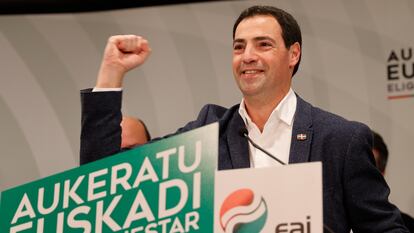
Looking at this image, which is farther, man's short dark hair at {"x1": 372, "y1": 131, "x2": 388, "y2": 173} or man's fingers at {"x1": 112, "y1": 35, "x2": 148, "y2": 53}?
man's short dark hair at {"x1": 372, "y1": 131, "x2": 388, "y2": 173}

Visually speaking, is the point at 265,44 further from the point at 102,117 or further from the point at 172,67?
the point at 172,67

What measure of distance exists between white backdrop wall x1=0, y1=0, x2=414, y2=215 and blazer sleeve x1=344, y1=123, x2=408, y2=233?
1.84 metres

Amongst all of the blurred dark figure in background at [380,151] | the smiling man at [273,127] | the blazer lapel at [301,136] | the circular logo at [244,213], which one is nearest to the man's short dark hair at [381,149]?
the blurred dark figure in background at [380,151]

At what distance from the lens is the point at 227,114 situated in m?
2.51

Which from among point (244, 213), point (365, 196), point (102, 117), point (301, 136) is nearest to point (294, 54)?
point (301, 136)

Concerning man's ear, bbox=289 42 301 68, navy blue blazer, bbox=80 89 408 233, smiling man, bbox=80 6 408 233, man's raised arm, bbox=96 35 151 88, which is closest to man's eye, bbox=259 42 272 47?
smiling man, bbox=80 6 408 233

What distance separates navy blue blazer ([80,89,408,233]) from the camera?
224cm

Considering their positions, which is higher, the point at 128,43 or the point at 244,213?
the point at 128,43

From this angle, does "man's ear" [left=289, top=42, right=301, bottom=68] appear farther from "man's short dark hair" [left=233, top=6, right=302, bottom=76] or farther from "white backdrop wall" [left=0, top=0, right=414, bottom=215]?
"white backdrop wall" [left=0, top=0, right=414, bottom=215]

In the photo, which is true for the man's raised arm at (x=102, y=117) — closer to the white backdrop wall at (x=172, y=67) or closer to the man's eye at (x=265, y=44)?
the man's eye at (x=265, y=44)

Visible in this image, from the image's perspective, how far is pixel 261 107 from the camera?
2.52 metres

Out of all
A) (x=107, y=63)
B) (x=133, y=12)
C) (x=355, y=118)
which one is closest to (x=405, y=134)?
(x=355, y=118)

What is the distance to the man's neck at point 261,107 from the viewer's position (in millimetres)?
2512

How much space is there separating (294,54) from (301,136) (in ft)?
1.45
